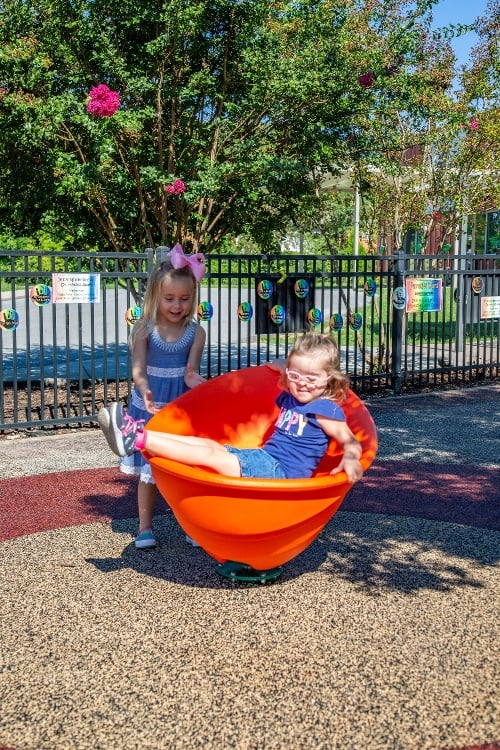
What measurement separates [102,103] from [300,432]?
4.79 meters

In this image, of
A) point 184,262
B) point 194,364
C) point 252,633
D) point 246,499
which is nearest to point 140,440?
point 246,499

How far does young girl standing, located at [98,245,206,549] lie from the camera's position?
4160 millimetres

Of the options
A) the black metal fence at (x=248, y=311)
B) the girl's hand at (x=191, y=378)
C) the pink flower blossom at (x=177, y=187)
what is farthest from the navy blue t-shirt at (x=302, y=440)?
the pink flower blossom at (x=177, y=187)

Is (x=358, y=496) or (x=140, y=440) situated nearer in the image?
(x=140, y=440)

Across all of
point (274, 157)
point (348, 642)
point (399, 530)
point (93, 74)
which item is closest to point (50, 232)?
point (93, 74)

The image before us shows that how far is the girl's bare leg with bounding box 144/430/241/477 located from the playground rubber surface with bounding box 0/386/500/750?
0.63 m

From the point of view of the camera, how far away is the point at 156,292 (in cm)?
420

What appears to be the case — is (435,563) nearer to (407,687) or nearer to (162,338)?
(407,687)

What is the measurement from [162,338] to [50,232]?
538 centimetres

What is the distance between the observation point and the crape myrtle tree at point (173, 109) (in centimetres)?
776

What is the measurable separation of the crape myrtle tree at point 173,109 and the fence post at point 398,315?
151 centimetres

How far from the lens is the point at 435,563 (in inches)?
163

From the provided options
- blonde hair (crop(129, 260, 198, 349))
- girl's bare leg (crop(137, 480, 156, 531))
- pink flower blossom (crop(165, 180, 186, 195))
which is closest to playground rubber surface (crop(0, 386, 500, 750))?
girl's bare leg (crop(137, 480, 156, 531))

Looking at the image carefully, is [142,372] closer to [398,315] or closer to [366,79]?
[366,79]
